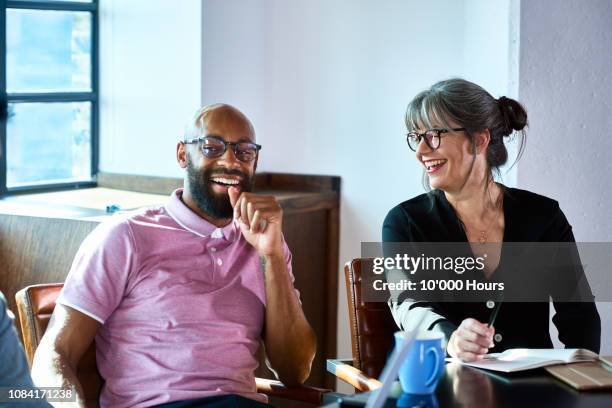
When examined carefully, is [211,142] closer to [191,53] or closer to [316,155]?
[191,53]

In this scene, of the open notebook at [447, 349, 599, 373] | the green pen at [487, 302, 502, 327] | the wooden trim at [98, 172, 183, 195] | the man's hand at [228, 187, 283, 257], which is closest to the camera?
the open notebook at [447, 349, 599, 373]

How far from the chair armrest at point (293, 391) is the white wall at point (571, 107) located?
1287mm

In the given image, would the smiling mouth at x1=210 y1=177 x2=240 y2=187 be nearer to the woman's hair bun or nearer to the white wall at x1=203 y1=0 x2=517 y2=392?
the woman's hair bun

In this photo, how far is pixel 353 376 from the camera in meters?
2.33

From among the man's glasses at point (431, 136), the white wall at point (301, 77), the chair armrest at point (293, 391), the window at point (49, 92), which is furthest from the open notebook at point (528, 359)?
the window at point (49, 92)

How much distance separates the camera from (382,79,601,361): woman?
7.81 ft

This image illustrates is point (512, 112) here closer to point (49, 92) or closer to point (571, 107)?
point (571, 107)

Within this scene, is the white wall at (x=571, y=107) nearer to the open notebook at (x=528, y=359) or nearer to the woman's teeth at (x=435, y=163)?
the woman's teeth at (x=435, y=163)

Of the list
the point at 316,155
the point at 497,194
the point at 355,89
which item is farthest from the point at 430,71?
the point at 497,194

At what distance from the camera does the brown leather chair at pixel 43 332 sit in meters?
2.19

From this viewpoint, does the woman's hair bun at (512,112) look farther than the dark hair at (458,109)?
Yes

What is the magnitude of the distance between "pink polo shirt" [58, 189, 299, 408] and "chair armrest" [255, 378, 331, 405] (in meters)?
0.06

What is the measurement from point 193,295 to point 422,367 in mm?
831

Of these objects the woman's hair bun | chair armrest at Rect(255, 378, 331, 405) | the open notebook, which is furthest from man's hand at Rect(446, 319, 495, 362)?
the woman's hair bun
